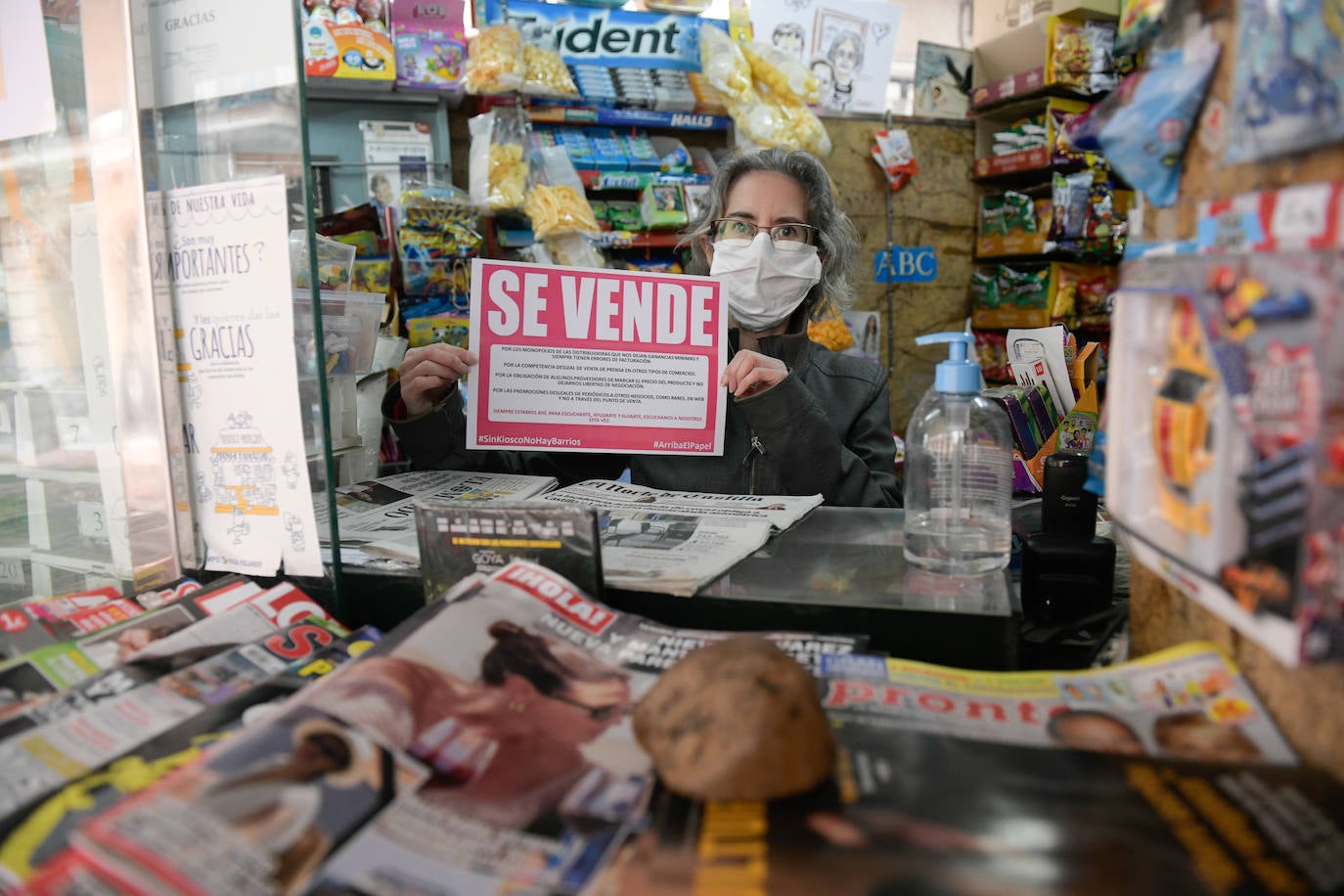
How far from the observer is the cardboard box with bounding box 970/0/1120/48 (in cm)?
393

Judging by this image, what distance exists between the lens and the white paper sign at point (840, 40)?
3.95m

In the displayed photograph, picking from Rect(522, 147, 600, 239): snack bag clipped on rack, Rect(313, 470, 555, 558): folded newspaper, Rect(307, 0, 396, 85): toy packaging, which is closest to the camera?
Rect(313, 470, 555, 558): folded newspaper

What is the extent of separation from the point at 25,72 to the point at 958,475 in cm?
134

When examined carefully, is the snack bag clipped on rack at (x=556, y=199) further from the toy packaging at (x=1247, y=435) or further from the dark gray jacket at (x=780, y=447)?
the toy packaging at (x=1247, y=435)

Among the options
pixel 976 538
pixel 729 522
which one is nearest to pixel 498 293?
pixel 729 522

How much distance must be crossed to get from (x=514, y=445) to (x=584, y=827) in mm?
1117

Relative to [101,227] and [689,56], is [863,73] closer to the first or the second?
[689,56]

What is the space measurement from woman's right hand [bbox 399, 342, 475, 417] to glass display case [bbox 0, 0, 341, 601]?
705mm

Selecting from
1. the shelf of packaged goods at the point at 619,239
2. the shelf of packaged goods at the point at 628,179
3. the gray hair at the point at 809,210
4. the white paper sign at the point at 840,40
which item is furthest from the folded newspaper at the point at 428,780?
the white paper sign at the point at 840,40

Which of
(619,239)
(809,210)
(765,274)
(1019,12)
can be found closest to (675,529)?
(765,274)

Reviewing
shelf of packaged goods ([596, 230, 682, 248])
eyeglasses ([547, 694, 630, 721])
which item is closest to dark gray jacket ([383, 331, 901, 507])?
eyeglasses ([547, 694, 630, 721])

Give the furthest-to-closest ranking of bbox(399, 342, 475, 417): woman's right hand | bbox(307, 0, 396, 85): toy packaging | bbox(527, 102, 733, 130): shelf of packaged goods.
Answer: bbox(527, 102, 733, 130): shelf of packaged goods
bbox(307, 0, 396, 85): toy packaging
bbox(399, 342, 475, 417): woman's right hand

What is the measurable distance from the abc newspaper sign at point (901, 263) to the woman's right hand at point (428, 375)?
313cm

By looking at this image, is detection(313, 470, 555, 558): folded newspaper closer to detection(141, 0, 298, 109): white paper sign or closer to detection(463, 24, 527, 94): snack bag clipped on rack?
detection(141, 0, 298, 109): white paper sign
